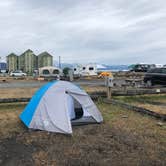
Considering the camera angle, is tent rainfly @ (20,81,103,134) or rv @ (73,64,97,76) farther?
rv @ (73,64,97,76)

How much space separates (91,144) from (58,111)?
4.87ft

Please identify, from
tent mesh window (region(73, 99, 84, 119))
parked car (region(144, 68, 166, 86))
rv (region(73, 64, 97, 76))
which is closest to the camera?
tent mesh window (region(73, 99, 84, 119))

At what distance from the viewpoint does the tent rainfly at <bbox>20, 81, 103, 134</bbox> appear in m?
6.50

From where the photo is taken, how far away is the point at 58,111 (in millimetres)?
6660

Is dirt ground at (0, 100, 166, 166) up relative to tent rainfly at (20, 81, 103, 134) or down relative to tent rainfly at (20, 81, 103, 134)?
down

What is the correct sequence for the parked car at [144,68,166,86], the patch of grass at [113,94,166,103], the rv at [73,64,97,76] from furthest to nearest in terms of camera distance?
the rv at [73,64,97,76]
the parked car at [144,68,166,86]
the patch of grass at [113,94,166,103]

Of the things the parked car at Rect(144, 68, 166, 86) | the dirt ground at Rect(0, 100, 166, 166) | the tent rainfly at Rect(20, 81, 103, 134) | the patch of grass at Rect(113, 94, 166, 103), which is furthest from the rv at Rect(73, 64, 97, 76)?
the dirt ground at Rect(0, 100, 166, 166)

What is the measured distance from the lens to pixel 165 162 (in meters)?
4.54

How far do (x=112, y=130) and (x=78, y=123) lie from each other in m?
1.03

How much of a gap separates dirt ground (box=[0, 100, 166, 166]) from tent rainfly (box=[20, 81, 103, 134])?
0.71 feet

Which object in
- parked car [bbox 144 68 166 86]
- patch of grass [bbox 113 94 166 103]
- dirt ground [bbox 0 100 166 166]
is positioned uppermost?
parked car [bbox 144 68 166 86]

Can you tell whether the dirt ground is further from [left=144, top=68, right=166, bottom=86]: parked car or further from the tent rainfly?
[left=144, top=68, right=166, bottom=86]: parked car

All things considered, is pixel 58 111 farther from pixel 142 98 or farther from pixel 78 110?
pixel 142 98

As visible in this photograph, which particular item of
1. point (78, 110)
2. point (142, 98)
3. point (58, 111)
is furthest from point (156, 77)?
point (58, 111)
